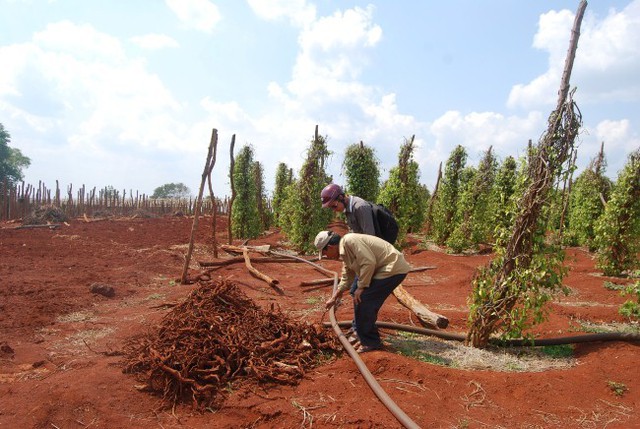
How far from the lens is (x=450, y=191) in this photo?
1761cm

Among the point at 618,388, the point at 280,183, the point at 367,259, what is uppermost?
the point at 280,183

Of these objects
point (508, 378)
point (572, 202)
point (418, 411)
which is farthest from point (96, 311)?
point (572, 202)

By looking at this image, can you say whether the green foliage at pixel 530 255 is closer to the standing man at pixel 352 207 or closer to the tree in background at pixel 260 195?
the standing man at pixel 352 207

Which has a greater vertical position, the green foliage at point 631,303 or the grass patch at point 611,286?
the green foliage at point 631,303

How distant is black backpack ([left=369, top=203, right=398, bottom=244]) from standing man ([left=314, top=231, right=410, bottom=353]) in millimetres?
415

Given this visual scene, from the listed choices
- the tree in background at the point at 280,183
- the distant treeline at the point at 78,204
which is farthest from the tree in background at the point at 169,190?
the tree in background at the point at 280,183

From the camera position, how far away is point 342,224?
15336mm

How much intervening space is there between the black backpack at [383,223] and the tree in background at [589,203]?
12.4m

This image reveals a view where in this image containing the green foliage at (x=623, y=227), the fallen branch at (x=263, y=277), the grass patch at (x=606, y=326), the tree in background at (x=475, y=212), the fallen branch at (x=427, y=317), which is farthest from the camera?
the tree in background at (x=475, y=212)

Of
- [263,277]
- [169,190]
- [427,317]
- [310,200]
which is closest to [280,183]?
[310,200]

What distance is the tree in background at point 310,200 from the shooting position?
13.9m

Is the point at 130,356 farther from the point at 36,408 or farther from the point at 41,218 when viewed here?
the point at 41,218

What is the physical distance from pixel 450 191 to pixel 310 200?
6882 millimetres

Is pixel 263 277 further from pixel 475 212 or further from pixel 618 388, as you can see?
pixel 475 212
